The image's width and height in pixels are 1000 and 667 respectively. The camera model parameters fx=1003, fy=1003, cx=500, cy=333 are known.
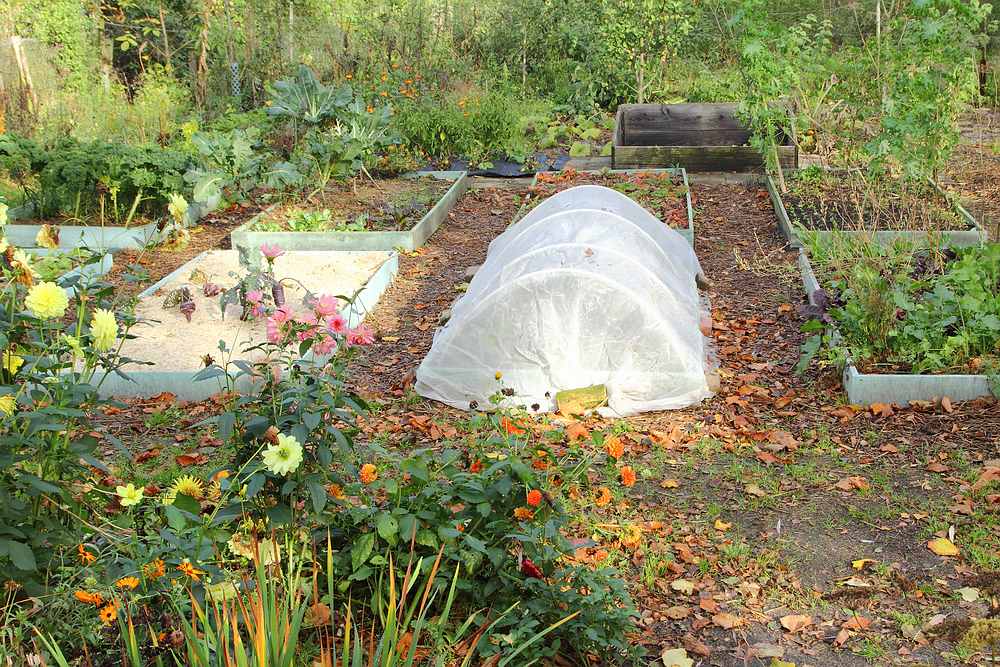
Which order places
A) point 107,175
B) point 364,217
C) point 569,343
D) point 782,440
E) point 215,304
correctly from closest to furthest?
point 782,440 → point 569,343 → point 215,304 → point 107,175 → point 364,217

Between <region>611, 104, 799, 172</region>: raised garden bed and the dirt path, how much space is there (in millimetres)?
4785

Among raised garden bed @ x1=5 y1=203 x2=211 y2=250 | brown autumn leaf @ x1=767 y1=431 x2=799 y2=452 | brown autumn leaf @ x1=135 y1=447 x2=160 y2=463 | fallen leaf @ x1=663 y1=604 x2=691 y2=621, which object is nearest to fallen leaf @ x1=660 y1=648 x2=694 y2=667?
fallen leaf @ x1=663 y1=604 x2=691 y2=621

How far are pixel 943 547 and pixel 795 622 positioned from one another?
2.81ft

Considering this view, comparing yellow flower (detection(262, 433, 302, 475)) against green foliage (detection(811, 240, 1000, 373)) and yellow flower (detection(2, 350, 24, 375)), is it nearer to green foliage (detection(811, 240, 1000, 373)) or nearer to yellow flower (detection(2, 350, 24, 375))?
yellow flower (detection(2, 350, 24, 375))

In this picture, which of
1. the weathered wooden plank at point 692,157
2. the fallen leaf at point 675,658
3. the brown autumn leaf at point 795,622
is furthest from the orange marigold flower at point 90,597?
the weathered wooden plank at point 692,157

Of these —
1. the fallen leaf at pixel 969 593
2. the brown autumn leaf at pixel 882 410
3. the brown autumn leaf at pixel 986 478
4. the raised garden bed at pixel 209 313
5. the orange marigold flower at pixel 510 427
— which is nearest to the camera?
the fallen leaf at pixel 969 593

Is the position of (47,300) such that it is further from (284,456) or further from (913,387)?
(913,387)

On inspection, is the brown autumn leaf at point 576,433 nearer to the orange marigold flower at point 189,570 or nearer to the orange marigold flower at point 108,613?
the orange marigold flower at point 189,570

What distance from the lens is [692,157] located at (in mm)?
11117

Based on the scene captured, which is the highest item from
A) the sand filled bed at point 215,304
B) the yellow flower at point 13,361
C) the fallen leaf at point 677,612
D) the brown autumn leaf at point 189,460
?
the yellow flower at point 13,361

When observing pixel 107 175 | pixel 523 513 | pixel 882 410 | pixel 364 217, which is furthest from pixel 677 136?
pixel 523 513

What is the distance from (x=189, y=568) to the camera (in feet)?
8.72

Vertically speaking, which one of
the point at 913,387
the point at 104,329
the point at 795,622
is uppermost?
the point at 104,329

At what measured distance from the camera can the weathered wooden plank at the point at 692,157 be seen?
10992mm
